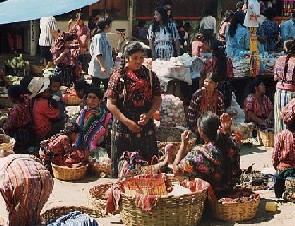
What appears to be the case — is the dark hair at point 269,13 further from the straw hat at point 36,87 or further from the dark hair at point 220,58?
the straw hat at point 36,87

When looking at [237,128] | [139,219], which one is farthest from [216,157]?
[237,128]

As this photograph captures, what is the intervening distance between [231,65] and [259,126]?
124 cm

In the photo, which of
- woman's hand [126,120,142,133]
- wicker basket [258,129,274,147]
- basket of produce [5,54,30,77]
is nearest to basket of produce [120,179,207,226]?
woman's hand [126,120,142,133]

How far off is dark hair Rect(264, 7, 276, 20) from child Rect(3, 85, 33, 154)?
253 inches

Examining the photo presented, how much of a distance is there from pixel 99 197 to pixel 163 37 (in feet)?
16.7

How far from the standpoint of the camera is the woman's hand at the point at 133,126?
21.2 ft

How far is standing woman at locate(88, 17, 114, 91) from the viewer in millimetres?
9680

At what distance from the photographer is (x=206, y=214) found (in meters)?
6.10

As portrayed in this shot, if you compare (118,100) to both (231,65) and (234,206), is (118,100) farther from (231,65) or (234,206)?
(231,65)

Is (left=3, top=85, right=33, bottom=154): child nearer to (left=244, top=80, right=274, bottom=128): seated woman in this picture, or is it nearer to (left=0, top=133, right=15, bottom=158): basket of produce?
(left=0, top=133, right=15, bottom=158): basket of produce

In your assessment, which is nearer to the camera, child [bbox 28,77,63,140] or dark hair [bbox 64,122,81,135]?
dark hair [bbox 64,122,81,135]

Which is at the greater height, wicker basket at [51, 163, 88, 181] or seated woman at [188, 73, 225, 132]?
seated woman at [188, 73, 225, 132]

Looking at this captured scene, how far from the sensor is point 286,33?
1270 cm

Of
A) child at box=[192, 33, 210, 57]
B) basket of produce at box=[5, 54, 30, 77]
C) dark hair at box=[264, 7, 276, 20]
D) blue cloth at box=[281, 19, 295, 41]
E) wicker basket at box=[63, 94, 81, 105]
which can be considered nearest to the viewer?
child at box=[192, 33, 210, 57]
